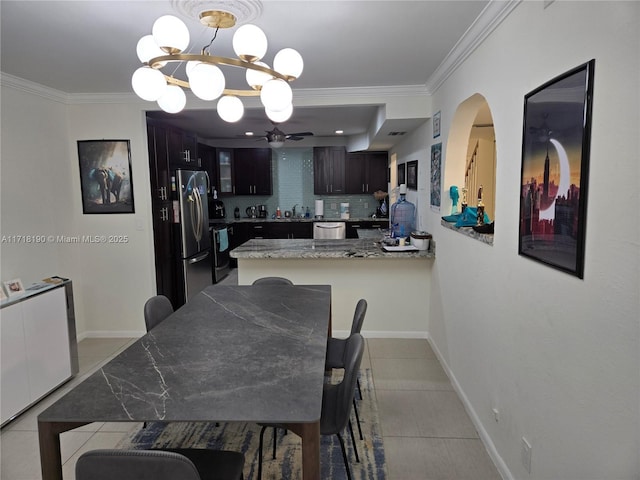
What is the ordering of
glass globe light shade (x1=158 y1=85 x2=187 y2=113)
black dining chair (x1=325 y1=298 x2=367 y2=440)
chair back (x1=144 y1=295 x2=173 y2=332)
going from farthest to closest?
chair back (x1=144 y1=295 x2=173 y2=332)
black dining chair (x1=325 y1=298 x2=367 y2=440)
glass globe light shade (x1=158 y1=85 x2=187 y2=113)

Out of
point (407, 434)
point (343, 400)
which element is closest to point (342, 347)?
point (407, 434)

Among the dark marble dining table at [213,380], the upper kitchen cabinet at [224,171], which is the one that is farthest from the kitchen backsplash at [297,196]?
the dark marble dining table at [213,380]

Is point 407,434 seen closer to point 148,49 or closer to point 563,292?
point 563,292

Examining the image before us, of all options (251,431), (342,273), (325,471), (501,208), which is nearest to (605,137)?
(501,208)

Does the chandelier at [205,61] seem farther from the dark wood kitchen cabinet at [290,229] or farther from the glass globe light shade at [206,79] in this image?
the dark wood kitchen cabinet at [290,229]

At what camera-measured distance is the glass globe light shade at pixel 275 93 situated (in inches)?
68.4

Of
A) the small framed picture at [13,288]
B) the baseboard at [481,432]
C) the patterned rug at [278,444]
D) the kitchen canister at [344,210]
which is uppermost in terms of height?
the kitchen canister at [344,210]

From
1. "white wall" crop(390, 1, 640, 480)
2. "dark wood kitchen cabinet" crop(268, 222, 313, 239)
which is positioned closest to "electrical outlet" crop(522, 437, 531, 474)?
"white wall" crop(390, 1, 640, 480)

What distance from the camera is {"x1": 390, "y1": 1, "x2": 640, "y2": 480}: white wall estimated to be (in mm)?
1173

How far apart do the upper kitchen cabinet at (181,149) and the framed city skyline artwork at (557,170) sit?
4.03 metres

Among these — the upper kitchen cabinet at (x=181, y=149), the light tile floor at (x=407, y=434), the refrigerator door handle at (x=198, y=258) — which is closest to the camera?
the light tile floor at (x=407, y=434)

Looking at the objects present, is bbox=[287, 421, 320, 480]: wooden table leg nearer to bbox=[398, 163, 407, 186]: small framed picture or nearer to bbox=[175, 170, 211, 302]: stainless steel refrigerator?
bbox=[175, 170, 211, 302]: stainless steel refrigerator

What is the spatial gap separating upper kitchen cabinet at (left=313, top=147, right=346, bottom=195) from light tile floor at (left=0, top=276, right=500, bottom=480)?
15.2ft

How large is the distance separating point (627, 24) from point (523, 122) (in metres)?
0.69
